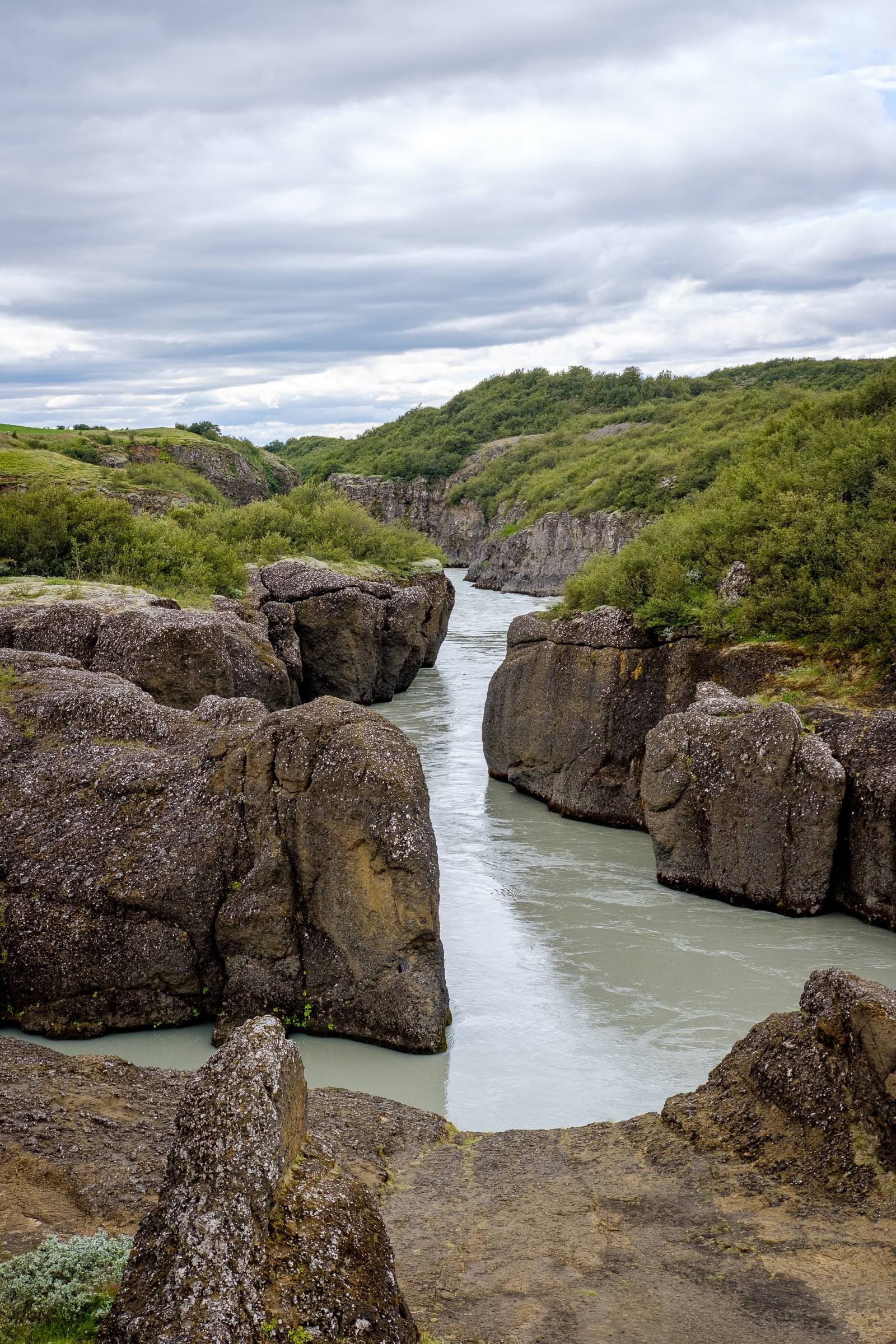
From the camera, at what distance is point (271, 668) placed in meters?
20.2

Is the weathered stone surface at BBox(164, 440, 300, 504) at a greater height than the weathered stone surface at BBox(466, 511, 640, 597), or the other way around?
the weathered stone surface at BBox(164, 440, 300, 504)

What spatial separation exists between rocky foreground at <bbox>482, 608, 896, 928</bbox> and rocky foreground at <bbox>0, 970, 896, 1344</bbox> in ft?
18.1

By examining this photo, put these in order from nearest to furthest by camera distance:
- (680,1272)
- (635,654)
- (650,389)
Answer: (680,1272) → (635,654) → (650,389)

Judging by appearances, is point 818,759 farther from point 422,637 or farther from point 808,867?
point 422,637

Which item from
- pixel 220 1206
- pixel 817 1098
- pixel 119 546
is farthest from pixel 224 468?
pixel 220 1206

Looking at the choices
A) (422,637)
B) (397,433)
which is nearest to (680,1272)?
(422,637)

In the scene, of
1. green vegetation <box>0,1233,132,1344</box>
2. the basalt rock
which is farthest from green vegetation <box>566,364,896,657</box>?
green vegetation <box>0,1233,132,1344</box>

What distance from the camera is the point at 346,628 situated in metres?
25.6

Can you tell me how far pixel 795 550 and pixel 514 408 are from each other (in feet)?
303

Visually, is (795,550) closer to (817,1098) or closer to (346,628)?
(817,1098)

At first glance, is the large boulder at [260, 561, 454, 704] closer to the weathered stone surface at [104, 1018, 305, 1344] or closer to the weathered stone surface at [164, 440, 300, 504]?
the weathered stone surface at [104, 1018, 305, 1344]

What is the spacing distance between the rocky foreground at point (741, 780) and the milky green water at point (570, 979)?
36 centimetres

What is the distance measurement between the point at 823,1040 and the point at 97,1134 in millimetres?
4177

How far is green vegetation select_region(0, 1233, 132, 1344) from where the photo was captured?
13.1ft
